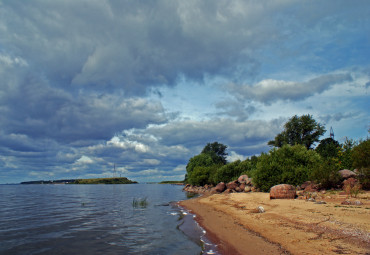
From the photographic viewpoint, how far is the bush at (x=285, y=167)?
34.7 metres

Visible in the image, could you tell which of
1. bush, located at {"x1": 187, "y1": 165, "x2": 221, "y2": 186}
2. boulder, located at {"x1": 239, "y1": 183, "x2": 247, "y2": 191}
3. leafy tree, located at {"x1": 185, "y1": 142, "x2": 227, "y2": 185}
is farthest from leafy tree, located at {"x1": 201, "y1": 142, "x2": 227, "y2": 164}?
boulder, located at {"x1": 239, "y1": 183, "x2": 247, "y2": 191}

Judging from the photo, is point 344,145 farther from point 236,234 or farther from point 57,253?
point 57,253

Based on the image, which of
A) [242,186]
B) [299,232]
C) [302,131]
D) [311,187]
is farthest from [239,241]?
[302,131]

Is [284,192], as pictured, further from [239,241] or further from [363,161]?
[239,241]

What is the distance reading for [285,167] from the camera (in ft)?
119

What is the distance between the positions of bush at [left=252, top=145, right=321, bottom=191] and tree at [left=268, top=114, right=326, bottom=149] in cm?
2998

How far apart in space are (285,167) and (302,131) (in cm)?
3621

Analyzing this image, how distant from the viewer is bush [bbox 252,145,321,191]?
3472 cm

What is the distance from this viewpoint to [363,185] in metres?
24.0

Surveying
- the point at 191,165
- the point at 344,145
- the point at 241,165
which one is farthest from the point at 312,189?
the point at 191,165

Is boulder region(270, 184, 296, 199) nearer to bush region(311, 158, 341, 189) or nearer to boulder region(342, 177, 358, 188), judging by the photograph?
bush region(311, 158, 341, 189)

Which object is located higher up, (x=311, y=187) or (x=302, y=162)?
(x=302, y=162)

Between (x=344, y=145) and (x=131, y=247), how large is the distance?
3774cm

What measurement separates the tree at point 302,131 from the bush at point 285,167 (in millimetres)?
29978
